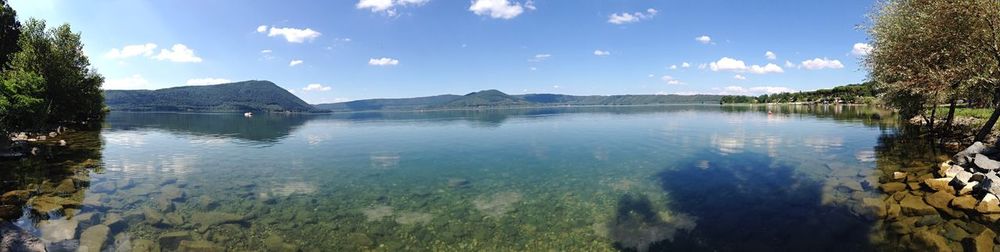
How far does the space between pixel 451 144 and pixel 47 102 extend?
62242mm

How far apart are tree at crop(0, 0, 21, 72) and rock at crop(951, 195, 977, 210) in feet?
362

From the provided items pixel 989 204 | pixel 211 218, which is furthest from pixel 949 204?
pixel 211 218

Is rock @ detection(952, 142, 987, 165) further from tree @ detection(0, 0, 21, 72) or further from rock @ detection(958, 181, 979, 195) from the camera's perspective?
tree @ detection(0, 0, 21, 72)

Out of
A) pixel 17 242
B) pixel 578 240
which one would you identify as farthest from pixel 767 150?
pixel 17 242

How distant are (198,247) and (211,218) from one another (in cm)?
483

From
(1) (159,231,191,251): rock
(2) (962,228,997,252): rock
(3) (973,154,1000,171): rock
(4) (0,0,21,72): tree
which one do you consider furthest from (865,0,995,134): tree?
(4) (0,0,21,72): tree

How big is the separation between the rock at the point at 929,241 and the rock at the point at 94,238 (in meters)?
30.0

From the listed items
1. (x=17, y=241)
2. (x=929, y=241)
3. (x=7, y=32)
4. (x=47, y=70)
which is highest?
(x=7, y=32)

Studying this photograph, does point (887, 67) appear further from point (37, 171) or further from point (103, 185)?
point (37, 171)

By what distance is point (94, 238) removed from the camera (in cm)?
1733

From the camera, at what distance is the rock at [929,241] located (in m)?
15.2

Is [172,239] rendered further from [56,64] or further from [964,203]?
[56,64]

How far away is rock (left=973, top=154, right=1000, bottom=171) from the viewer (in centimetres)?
2316

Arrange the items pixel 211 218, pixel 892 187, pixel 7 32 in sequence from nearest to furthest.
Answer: pixel 211 218 < pixel 892 187 < pixel 7 32
